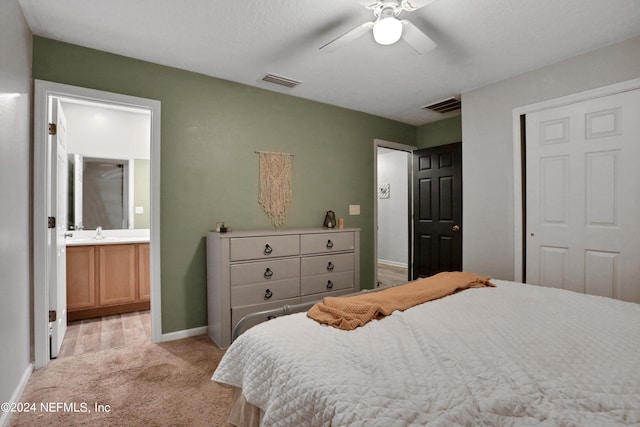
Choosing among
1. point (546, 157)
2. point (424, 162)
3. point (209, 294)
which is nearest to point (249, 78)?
point (209, 294)

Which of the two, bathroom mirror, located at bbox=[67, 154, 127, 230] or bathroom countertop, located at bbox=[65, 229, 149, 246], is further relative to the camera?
bathroom mirror, located at bbox=[67, 154, 127, 230]

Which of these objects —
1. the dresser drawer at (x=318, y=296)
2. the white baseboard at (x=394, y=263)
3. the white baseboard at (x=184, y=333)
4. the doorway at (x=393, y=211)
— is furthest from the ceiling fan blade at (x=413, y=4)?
the white baseboard at (x=394, y=263)

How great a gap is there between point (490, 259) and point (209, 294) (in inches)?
112

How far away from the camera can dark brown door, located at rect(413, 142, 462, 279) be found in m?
4.07

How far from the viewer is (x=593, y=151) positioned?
8.76ft

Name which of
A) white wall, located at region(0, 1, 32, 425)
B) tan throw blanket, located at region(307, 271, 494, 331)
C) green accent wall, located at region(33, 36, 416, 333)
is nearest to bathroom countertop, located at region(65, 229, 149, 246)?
green accent wall, located at region(33, 36, 416, 333)

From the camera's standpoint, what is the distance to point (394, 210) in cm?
671

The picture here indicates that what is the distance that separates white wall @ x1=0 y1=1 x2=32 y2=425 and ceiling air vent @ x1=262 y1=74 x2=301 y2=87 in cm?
179

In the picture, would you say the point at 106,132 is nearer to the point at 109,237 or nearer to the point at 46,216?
the point at 109,237

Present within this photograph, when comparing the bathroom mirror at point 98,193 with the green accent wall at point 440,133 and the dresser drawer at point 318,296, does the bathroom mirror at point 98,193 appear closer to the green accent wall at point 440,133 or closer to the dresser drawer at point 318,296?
the dresser drawer at point 318,296

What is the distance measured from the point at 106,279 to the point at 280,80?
2.85 m

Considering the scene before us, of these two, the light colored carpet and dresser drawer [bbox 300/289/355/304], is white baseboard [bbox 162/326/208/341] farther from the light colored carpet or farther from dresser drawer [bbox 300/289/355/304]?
dresser drawer [bbox 300/289/355/304]

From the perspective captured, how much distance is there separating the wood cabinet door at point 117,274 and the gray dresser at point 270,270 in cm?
125

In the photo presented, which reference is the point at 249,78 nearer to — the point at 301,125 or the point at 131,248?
the point at 301,125
